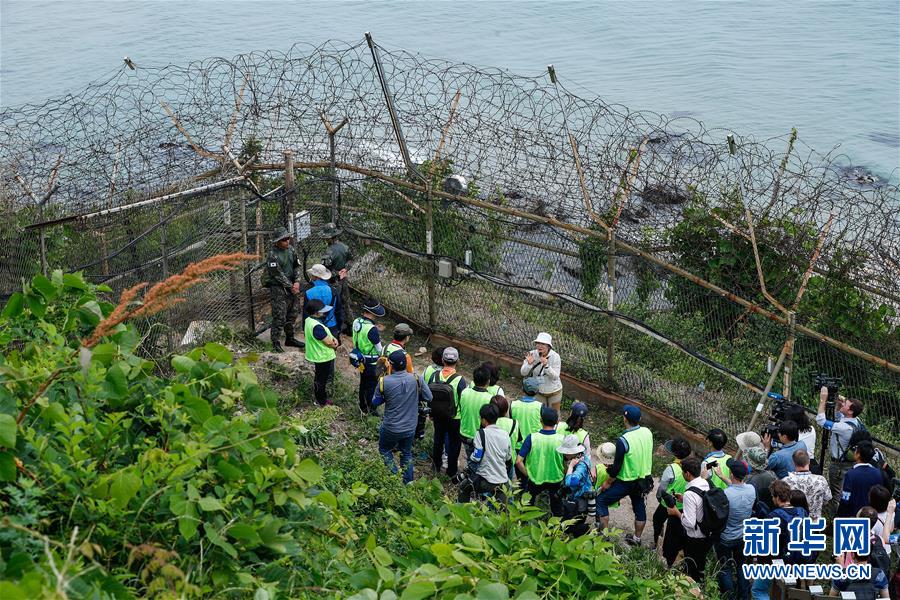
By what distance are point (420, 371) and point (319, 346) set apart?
1949 millimetres

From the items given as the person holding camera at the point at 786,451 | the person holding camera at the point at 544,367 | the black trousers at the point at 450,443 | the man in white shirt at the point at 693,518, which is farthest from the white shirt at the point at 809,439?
the black trousers at the point at 450,443

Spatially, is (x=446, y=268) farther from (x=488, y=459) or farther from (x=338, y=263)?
(x=488, y=459)

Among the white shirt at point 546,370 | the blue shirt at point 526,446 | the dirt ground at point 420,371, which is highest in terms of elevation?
the blue shirt at point 526,446

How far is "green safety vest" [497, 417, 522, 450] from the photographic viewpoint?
8.00m

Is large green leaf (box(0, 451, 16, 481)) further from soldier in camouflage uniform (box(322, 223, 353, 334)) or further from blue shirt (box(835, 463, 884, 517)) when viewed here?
soldier in camouflage uniform (box(322, 223, 353, 334))

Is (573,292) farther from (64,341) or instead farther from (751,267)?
(64,341)

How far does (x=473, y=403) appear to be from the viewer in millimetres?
8547

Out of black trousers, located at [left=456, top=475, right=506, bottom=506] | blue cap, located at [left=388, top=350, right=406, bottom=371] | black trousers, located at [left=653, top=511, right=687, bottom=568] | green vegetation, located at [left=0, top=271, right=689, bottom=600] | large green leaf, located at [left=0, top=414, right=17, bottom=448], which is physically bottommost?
black trousers, located at [left=653, top=511, right=687, bottom=568]

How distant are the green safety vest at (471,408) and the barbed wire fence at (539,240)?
2.37m

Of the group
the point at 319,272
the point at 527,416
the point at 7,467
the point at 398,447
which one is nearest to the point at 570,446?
the point at 527,416

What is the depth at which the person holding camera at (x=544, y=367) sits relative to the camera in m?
9.62

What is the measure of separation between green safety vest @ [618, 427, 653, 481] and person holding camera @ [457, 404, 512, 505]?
3.09 feet

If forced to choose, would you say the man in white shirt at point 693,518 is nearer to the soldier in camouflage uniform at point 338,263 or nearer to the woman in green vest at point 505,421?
the woman in green vest at point 505,421

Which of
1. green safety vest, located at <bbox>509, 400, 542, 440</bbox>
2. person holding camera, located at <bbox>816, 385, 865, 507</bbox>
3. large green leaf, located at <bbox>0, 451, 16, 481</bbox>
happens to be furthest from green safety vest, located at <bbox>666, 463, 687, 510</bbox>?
large green leaf, located at <bbox>0, 451, 16, 481</bbox>
